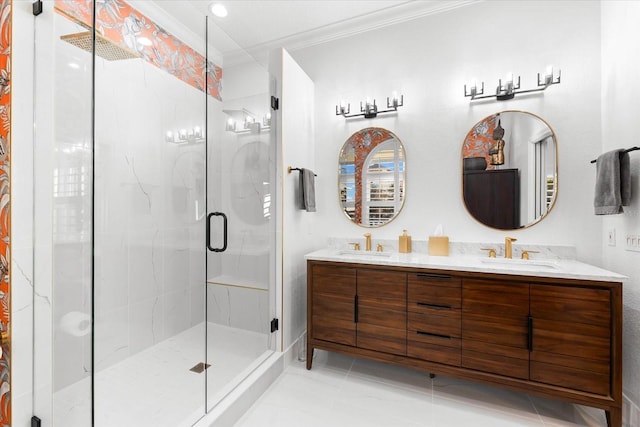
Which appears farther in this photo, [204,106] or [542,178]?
[542,178]

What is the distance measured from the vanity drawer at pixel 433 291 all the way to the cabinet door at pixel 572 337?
0.41 metres

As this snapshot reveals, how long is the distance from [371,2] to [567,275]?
7.95 ft

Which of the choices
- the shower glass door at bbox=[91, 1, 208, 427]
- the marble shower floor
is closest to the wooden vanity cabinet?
the marble shower floor

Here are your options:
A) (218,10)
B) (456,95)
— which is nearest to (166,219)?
(218,10)

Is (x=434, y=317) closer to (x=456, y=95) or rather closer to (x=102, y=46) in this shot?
(x=456, y=95)

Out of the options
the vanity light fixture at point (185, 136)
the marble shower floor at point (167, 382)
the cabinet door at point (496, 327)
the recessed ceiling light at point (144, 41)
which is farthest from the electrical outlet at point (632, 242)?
the recessed ceiling light at point (144, 41)

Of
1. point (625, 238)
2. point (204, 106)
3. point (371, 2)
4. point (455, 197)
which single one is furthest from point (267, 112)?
point (625, 238)

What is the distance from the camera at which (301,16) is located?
259 centimetres

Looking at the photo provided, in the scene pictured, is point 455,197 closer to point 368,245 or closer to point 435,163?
point 435,163

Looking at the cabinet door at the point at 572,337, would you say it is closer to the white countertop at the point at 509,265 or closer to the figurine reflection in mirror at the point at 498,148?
the white countertop at the point at 509,265

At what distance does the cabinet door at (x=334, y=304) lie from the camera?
2121 mm

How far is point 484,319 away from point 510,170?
3.91 feet

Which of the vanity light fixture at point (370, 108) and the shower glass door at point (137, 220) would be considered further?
the vanity light fixture at point (370, 108)

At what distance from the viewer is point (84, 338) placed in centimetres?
155
